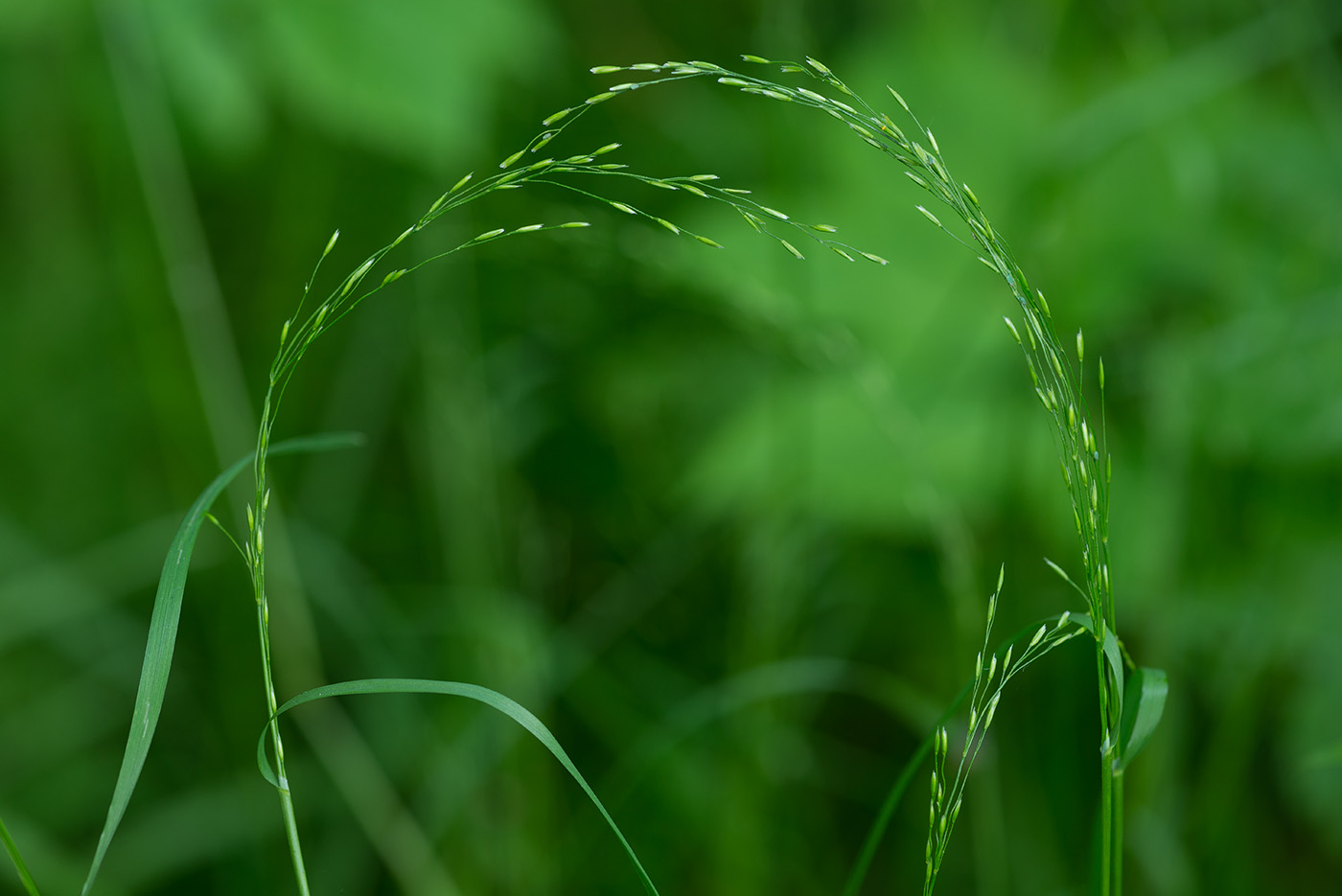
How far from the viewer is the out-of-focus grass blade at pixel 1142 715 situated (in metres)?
0.54

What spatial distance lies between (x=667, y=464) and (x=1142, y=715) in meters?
1.55

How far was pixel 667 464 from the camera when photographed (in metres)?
2.07

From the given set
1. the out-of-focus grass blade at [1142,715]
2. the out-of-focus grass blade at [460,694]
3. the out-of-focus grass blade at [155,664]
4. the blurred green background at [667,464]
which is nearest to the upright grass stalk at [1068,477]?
the out-of-focus grass blade at [1142,715]

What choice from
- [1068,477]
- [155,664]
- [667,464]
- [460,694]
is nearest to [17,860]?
[155,664]

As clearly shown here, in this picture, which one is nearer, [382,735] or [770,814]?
[770,814]

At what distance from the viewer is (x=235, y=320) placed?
7.41 ft

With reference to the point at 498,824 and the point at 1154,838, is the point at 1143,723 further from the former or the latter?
the point at 498,824

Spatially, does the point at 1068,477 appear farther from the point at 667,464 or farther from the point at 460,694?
the point at 667,464

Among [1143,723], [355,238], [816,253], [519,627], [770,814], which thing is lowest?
[770,814]

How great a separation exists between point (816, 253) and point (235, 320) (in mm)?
1185

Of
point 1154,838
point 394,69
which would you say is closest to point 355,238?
point 394,69

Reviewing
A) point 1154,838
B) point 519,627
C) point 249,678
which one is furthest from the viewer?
point 249,678

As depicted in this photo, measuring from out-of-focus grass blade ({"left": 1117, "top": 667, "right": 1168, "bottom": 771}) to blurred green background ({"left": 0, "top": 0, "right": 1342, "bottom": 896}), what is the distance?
0.45m

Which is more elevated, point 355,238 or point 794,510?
point 355,238
